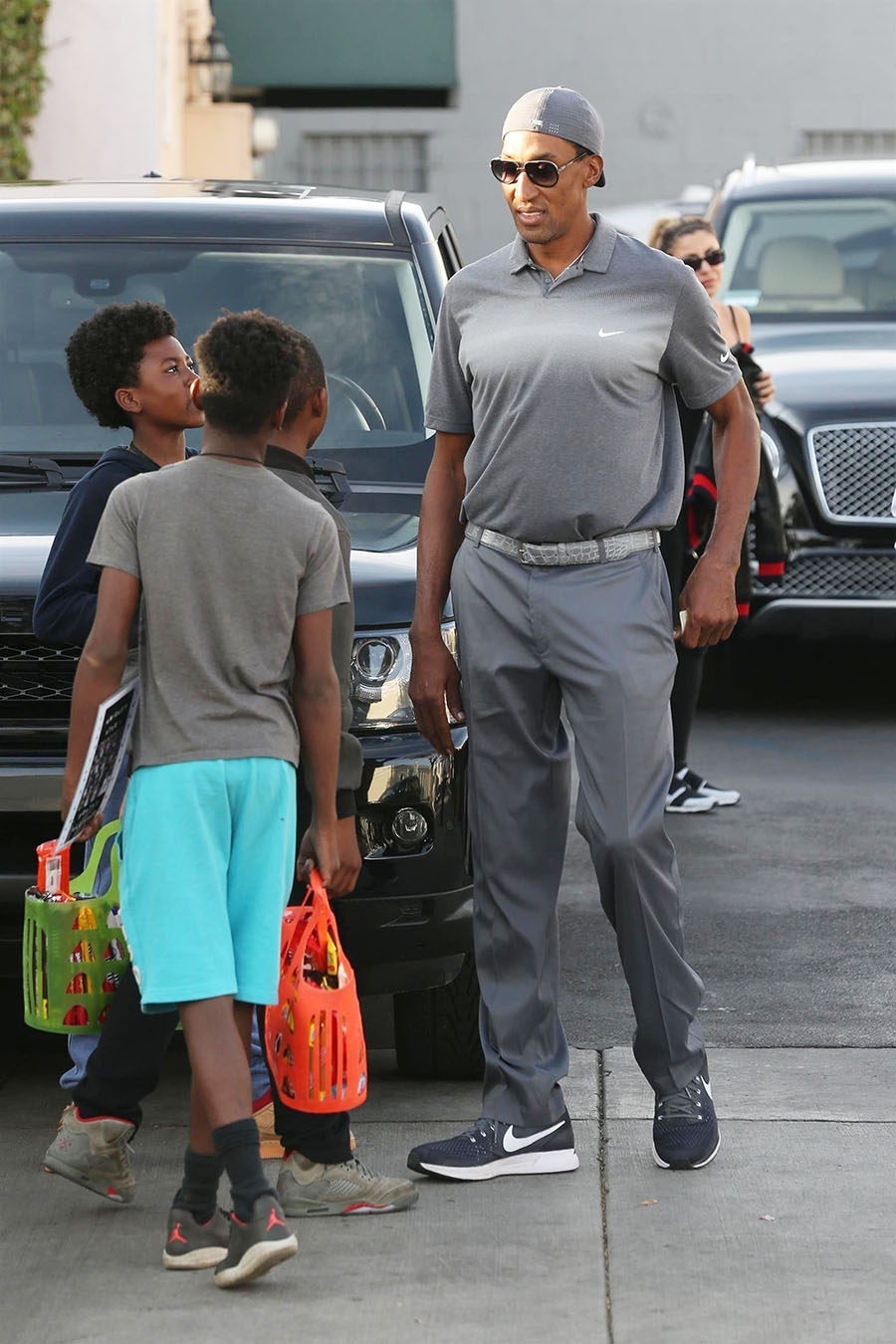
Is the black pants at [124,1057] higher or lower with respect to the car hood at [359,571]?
lower

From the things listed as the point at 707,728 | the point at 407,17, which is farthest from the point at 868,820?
the point at 407,17

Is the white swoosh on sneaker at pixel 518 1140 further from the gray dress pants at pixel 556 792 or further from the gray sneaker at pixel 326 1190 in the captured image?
the gray sneaker at pixel 326 1190

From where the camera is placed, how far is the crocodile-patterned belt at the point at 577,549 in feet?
13.3

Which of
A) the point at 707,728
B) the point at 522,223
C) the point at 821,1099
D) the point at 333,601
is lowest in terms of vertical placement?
the point at 707,728

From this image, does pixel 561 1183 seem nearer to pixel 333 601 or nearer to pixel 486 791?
pixel 486 791

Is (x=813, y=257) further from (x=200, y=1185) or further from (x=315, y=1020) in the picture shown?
(x=200, y=1185)

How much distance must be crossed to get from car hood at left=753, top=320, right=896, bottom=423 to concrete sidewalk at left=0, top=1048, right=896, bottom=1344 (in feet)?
16.1

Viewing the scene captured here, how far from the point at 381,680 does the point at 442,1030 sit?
85 cm

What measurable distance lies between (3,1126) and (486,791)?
3.98 ft

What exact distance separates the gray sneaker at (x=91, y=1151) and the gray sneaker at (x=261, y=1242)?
0.43 meters

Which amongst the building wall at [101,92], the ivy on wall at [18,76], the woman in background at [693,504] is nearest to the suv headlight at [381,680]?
the woman in background at [693,504]

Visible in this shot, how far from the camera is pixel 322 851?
12.3 feet

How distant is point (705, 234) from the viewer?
24.0 feet

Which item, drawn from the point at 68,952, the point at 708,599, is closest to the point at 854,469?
the point at 708,599
